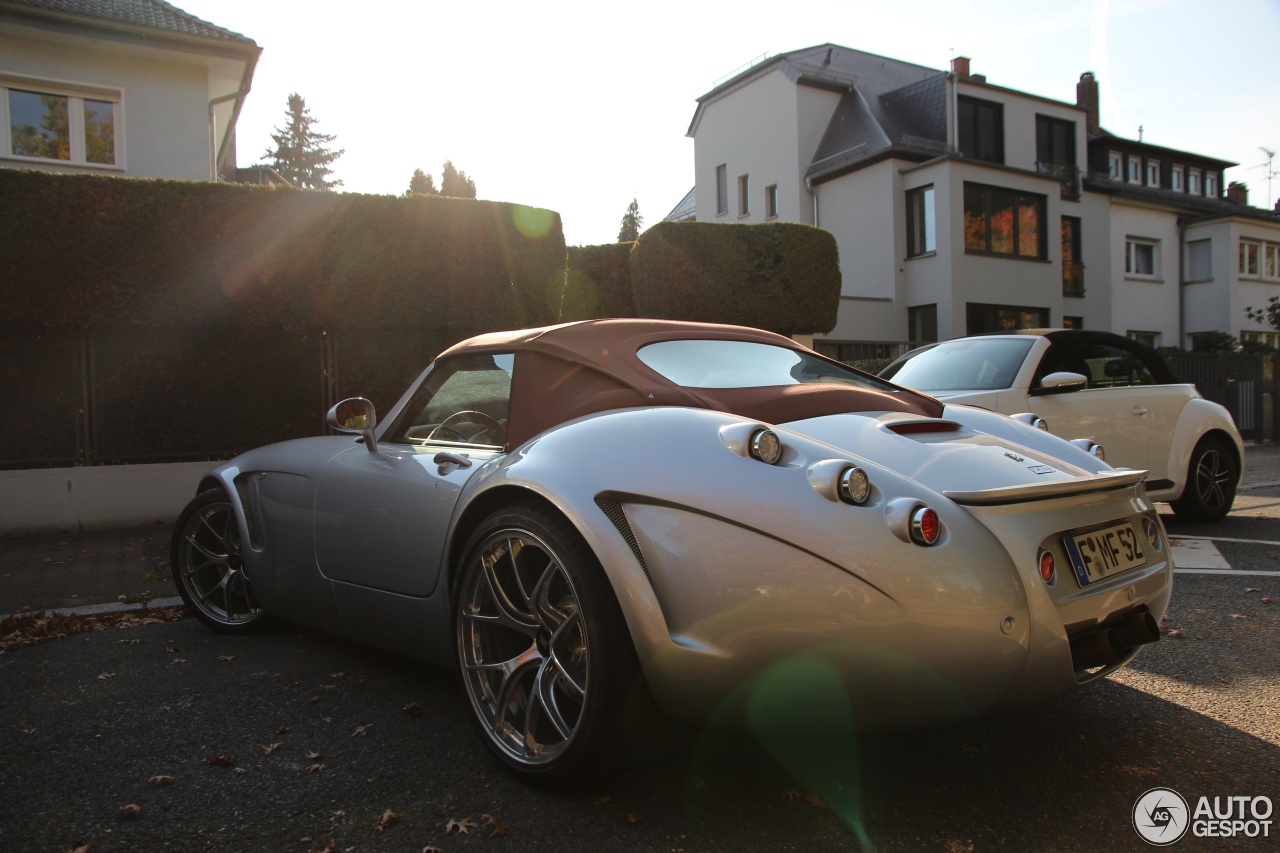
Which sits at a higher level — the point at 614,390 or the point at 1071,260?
the point at 1071,260

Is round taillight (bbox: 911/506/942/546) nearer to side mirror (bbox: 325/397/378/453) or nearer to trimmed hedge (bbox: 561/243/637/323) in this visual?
side mirror (bbox: 325/397/378/453)

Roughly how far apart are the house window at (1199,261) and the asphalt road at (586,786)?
1221 inches

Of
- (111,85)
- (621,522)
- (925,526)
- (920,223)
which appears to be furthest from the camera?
(920,223)

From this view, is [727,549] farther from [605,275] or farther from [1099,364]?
[605,275]

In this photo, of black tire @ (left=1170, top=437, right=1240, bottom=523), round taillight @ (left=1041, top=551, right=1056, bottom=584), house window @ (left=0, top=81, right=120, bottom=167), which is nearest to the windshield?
black tire @ (left=1170, top=437, right=1240, bottom=523)

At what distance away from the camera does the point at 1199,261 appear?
29.8m

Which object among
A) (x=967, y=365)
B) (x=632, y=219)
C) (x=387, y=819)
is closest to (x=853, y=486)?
(x=387, y=819)

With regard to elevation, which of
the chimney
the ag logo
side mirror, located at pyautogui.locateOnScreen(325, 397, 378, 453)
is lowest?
the ag logo

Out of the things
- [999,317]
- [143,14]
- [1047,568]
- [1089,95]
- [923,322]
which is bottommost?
[1047,568]

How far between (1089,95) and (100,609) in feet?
118

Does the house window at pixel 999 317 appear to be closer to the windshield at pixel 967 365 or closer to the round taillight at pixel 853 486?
the windshield at pixel 967 365

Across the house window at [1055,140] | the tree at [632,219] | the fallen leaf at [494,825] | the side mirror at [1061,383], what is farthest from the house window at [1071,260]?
the tree at [632,219]

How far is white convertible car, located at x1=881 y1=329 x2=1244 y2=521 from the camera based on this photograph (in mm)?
6672

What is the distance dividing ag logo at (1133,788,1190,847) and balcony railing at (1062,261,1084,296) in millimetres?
25877
